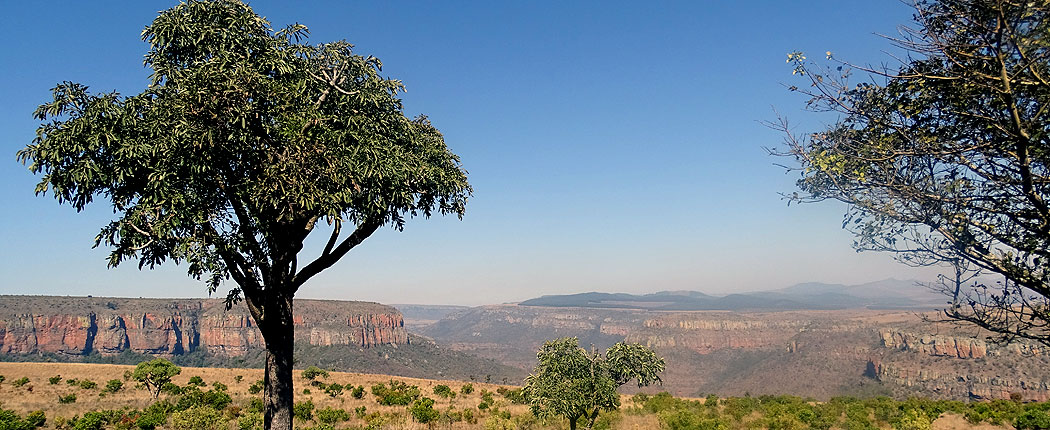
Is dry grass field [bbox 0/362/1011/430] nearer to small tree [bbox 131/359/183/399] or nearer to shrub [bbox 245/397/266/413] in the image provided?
shrub [bbox 245/397/266/413]

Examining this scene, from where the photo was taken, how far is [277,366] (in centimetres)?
1153

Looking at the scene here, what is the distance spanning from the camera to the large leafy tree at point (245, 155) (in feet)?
31.3

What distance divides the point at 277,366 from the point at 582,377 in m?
11.9

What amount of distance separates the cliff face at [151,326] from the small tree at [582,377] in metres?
160

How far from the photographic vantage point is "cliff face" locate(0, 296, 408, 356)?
5733 inches

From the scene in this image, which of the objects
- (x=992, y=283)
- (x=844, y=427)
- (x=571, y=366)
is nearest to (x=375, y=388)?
(x=571, y=366)

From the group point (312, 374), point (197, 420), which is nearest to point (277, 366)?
point (197, 420)

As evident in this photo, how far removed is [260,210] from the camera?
397 inches

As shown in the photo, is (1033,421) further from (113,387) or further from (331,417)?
(113,387)

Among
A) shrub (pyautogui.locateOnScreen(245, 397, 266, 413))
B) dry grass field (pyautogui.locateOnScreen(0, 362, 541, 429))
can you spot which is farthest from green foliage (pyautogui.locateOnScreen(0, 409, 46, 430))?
shrub (pyautogui.locateOnScreen(245, 397, 266, 413))

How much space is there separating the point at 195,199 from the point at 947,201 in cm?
1232

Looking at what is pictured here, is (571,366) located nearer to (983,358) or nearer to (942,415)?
(942,415)

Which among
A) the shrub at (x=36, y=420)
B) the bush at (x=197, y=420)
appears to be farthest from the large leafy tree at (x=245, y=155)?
the shrub at (x=36, y=420)

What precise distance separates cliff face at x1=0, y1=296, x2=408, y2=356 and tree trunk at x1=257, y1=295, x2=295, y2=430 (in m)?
166
